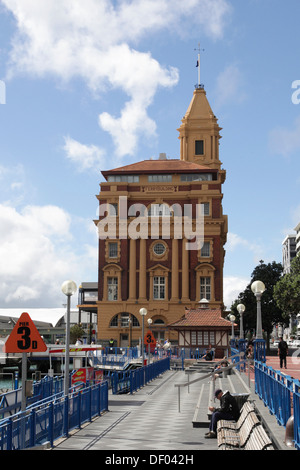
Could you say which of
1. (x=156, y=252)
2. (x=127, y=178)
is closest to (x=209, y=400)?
(x=156, y=252)

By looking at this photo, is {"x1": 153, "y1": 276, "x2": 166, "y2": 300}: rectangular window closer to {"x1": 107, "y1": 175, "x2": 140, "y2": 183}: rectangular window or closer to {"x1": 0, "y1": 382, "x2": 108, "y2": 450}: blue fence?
{"x1": 107, "y1": 175, "x2": 140, "y2": 183}: rectangular window

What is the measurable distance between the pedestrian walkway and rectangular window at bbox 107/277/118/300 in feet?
167

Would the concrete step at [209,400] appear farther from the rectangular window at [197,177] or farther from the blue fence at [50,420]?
the rectangular window at [197,177]

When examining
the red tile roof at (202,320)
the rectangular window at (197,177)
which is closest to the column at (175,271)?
the rectangular window at (197,177)

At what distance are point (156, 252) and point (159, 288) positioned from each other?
191 inches

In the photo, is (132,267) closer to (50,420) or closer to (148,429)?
(148,429)

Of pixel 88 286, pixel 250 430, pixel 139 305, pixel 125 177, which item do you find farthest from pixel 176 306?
pixel 250 430

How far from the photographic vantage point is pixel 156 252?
7781cm

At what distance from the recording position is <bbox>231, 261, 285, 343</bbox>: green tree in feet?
281

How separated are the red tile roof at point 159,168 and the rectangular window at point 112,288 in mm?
14923

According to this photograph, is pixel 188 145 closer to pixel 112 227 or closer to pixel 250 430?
pixel 112 227

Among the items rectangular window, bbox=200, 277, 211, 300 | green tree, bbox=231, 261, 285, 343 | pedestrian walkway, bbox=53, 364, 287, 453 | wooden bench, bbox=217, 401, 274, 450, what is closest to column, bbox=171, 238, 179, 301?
rectangular window, bbox=200, 277, 211, 300
